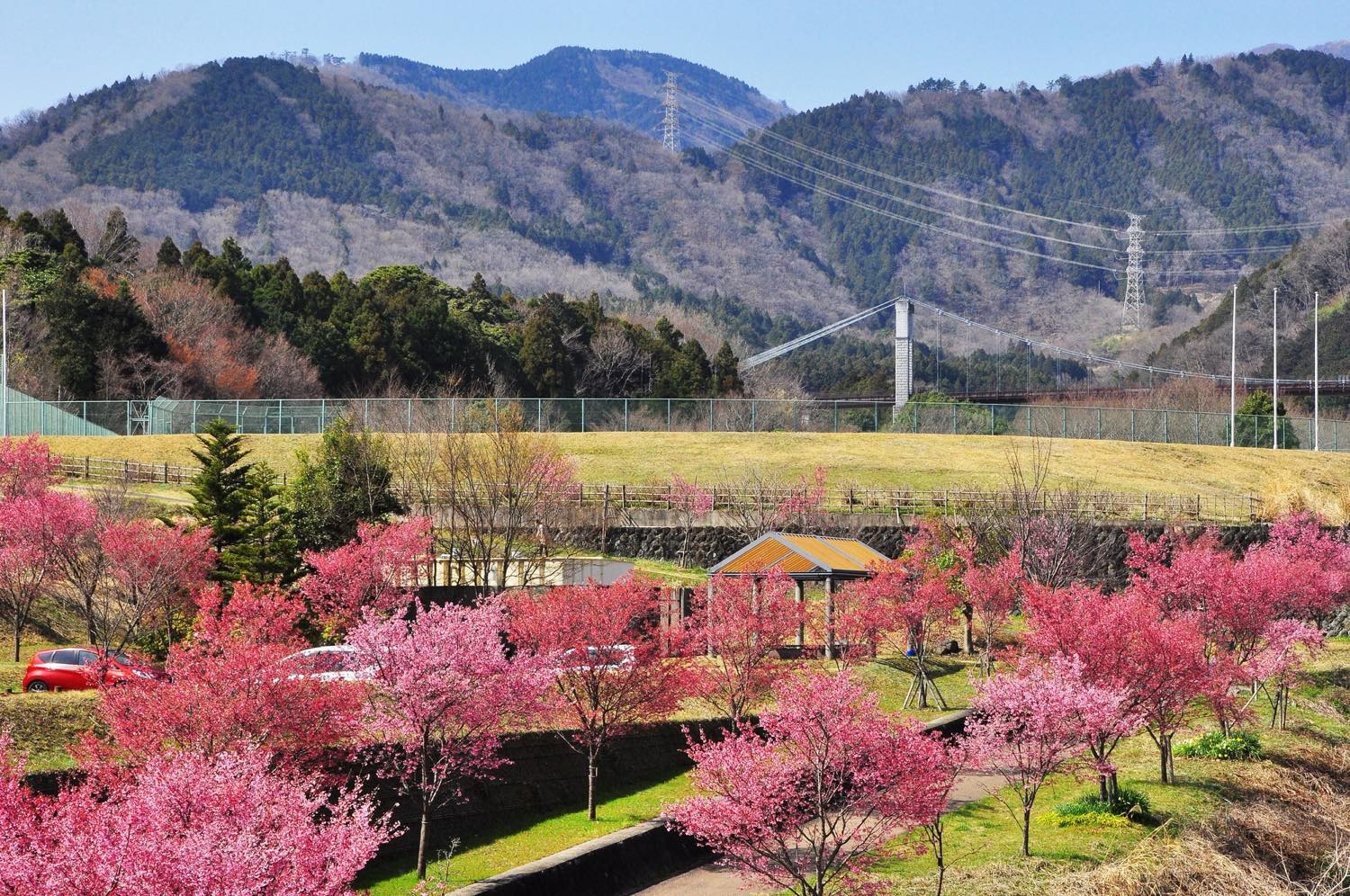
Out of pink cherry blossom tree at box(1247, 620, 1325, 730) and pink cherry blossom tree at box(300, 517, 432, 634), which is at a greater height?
pink cherry blossom tree at box(300, 517, 432, 634)

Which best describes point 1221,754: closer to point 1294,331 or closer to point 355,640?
point 355,640

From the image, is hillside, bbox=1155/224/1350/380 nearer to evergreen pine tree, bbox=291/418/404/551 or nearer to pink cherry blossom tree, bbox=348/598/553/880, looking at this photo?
evergreen pine tree, bbox=291/418/404/551

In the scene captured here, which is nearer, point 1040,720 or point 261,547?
point 1040,720

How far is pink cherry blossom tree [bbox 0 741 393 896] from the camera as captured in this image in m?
10.0

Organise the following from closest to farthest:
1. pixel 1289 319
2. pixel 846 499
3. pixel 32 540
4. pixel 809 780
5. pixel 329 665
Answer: pixel 809 780, pixel 329 665, pixel 32 540, pixel 846 499, pixel 1289 319

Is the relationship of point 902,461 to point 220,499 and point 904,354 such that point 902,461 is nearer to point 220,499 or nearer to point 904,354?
point 220,499

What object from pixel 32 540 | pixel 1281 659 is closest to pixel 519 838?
pixel 32 540

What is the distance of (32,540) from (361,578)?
6258 mm

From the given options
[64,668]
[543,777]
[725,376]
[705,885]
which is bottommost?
[705,885]

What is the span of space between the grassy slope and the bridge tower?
29.3m

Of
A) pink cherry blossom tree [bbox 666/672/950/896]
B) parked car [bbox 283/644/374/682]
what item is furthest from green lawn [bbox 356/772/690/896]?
pink cherry blossom tree [bbox 666/672/950/896]

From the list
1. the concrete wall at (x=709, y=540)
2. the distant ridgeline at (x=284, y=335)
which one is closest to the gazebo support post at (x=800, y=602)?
the concrete wall at (x=709, y=540)

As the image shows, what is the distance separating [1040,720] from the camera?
62.1 ft

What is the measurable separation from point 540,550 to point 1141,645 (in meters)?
21.1
